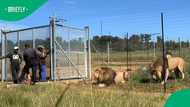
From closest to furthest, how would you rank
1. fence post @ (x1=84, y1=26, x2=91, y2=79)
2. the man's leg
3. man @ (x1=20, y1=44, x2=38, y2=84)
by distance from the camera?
1. man @ (x1=20, y1=44, x2=38, y2=84)
2. the man's leg
3. fence post @ (x1=84, y1=26, x2=91, y2=79)

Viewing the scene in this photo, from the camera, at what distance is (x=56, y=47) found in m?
22.2

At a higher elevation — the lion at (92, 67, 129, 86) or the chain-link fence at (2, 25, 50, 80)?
the chain-link fence at (2, 25, 50, 80)

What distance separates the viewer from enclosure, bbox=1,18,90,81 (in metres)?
22.2

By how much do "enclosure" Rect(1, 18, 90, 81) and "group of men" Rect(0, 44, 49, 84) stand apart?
551 mm

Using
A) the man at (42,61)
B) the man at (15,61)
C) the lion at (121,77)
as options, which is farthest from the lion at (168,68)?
the man at (15,61)

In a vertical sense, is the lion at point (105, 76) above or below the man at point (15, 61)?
below

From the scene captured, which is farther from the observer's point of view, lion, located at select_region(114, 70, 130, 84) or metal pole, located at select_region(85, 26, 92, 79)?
metal pole, located at select_region(85, 26, 92, 79)

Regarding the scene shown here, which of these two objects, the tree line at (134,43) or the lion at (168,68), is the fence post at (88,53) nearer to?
the lion at (168,68)

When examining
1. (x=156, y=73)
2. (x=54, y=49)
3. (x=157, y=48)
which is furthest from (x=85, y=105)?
(x=157, y=48)

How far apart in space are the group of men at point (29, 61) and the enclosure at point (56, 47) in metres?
0.55

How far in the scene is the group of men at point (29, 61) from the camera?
20853 millimetres

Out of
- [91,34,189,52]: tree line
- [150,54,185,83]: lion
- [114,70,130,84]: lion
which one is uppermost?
[91,34,189,52]: tree line

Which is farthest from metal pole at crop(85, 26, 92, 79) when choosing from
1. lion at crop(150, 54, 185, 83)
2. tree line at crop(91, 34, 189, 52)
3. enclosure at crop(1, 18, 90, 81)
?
tree line at crop(91, 34, 189, 52)
